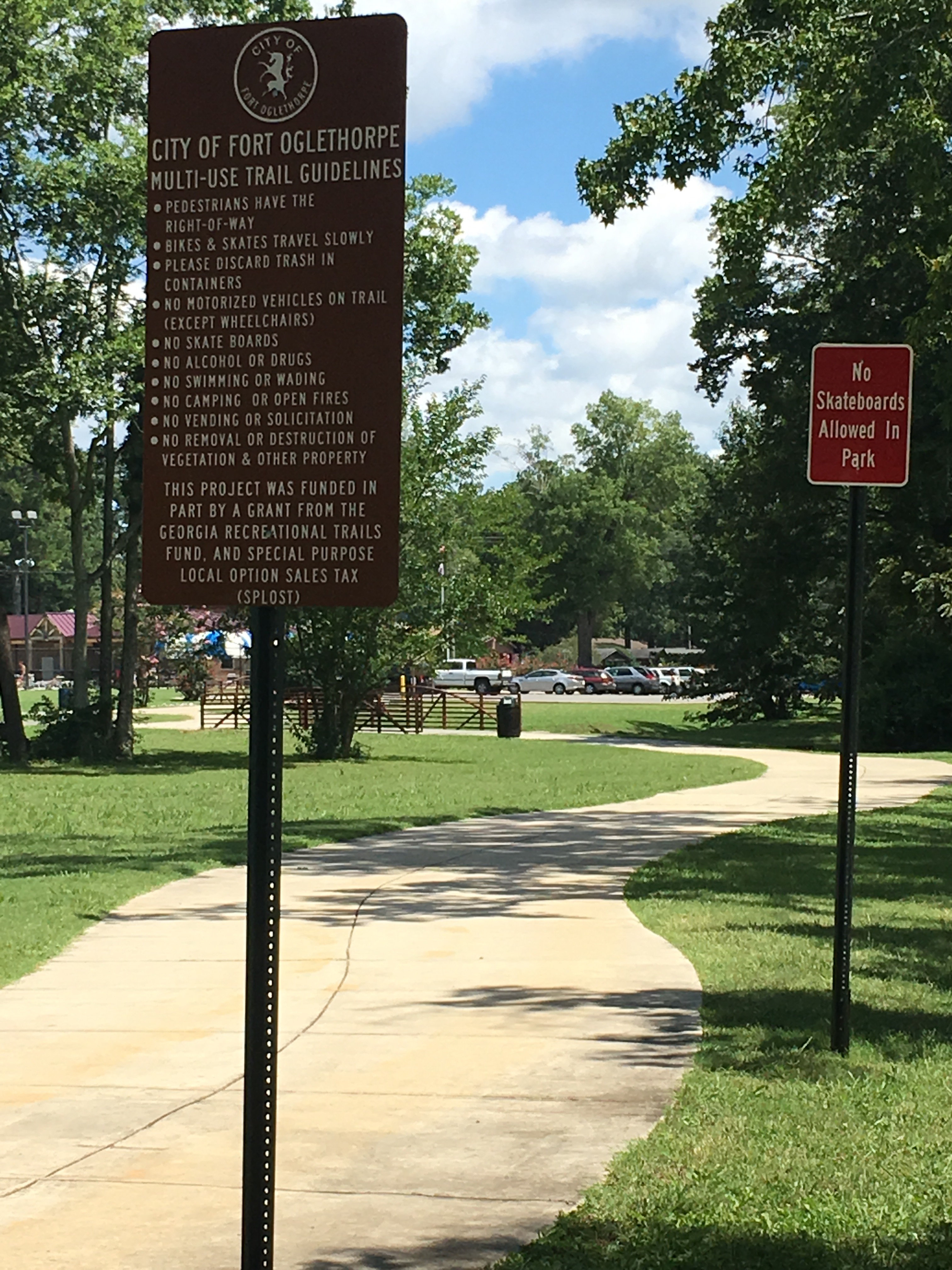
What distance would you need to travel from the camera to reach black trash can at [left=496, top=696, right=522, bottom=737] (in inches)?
1709

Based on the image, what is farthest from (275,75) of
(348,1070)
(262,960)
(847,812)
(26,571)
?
(26,571)

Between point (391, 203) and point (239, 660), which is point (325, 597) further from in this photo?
point (239, 660)

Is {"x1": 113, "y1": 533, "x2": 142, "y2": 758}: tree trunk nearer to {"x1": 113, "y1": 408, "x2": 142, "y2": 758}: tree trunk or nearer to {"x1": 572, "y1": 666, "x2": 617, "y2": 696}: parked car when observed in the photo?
{"x1": 113, "y1": 408, "x2": 142, "y2": 758}: tree trunk

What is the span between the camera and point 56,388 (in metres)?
29.7

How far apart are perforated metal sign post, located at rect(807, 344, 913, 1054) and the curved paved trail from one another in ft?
5.17

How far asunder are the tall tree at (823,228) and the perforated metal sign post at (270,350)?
10318mm

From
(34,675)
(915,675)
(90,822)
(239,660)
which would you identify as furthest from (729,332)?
(34,675)

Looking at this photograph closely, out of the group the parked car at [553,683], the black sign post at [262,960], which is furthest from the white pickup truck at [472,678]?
the black sign post at [262,960]

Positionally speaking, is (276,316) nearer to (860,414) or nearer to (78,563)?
(860,414)

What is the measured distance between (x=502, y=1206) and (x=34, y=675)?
11665 centimetres

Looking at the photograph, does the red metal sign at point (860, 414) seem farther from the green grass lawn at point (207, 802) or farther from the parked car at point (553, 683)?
the parked car at point (553, 683)

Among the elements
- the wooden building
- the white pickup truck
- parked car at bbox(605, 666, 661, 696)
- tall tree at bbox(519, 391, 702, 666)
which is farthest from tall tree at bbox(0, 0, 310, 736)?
the wooden building

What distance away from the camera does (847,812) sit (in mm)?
7695

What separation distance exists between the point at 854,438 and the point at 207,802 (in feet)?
50.8
